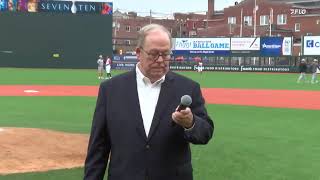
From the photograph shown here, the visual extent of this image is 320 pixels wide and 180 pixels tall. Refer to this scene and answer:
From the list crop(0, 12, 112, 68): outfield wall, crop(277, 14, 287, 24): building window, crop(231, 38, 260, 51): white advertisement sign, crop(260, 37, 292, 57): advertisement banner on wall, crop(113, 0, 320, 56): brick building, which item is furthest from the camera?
crop(277, 14, 287, 24): building window

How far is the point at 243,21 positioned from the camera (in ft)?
322

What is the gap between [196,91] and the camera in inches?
141

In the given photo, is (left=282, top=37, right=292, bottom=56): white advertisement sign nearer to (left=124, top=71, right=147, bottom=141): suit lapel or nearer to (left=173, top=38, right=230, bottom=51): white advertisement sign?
(left=173, top=38, right=230, bottom=51): white advertisement sign

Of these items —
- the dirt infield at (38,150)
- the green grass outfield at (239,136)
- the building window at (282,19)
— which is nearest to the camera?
the green grass outfield at (239,136)

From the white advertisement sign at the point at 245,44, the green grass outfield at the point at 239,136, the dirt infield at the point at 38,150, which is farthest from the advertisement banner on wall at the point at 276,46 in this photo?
the dirt infield at the point at 38,150

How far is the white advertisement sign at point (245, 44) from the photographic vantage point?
2530 inches

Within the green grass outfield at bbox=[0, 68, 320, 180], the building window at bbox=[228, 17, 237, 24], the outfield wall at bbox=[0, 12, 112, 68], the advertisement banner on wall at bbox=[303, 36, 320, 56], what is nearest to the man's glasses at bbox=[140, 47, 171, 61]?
the green grass outfield at bbox=[0, 68, 320, 180]

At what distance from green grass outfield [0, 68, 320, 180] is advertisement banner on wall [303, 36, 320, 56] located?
43.9 m

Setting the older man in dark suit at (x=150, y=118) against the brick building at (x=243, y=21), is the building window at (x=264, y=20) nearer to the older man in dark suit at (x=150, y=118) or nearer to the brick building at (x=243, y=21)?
the brick building at (x=243, y=21)

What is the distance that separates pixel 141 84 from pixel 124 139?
0.35 m

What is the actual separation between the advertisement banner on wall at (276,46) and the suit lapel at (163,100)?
5993cm

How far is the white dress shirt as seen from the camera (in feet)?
11.4

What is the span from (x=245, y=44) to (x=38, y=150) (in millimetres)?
56697

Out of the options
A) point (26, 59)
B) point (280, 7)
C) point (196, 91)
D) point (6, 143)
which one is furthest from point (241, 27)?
point (196, 91)
